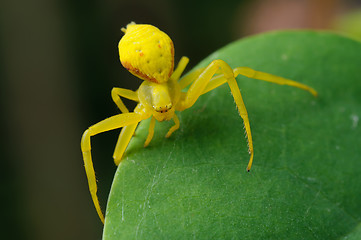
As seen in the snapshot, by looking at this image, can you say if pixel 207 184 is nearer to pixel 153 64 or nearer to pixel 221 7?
pixel 153 64

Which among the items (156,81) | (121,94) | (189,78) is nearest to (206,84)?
(189,78)

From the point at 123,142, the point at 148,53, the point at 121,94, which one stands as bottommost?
the point at 123,142

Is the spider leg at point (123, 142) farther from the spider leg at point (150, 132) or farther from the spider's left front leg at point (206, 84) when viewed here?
the spider's left front leg at point (206, 84)

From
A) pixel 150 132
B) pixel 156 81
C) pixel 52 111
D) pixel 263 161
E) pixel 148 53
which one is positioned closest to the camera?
pixel 263 161

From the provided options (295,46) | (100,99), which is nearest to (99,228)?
(100,99)

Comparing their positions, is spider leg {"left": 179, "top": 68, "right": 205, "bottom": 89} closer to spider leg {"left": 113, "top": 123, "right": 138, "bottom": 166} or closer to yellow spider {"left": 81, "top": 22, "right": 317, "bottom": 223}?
yellow spider {"left": 81, "top": 22, "right": 317, "bottom": 223}

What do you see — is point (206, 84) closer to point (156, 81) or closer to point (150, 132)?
point (156, 81)

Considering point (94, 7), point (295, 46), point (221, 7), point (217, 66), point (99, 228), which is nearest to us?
point (217, 66)
